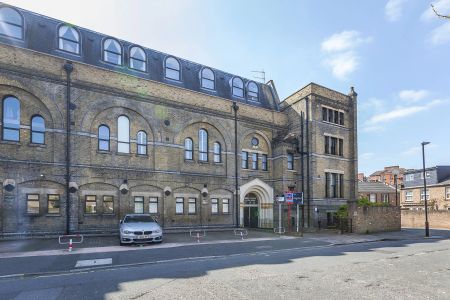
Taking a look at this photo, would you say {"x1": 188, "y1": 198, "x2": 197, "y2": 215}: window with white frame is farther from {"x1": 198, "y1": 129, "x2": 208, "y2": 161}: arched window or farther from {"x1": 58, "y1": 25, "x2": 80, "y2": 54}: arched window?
{"x1": 58, "y1": 25, "x2": 80, "y2": 54}: arched window

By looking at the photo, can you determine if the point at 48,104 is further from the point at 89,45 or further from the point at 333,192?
the point at 333,192

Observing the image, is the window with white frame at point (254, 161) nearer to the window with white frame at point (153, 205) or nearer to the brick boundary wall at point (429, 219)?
the window with white frame at point (153, 205)

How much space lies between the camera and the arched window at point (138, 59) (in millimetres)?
20875

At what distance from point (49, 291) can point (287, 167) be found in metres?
21.3

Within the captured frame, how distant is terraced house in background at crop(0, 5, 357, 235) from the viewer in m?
16.4

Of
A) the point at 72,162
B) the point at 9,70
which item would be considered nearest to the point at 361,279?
the point at 72,162

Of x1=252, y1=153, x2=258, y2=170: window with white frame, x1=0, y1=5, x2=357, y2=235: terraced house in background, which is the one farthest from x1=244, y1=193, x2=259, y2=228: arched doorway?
x1=252, y1=153, x2=258, y2=170: window with white frame

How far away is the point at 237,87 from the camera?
26.2 metres

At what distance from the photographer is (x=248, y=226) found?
25016 millimetres

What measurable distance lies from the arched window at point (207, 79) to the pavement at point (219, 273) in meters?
14.7

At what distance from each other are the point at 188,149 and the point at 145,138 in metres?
3.45

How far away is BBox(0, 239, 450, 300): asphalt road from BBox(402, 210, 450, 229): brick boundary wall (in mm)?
22869

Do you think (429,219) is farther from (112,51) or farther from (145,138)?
(112,51)

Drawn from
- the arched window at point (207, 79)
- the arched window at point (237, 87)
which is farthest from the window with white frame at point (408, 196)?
the arched window at point (207, 79)
